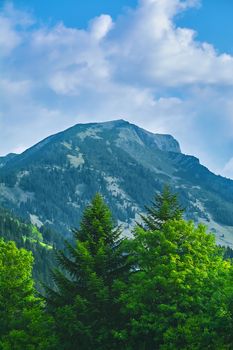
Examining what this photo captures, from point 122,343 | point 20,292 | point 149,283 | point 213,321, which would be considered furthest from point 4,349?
point 213,321

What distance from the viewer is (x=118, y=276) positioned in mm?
44125

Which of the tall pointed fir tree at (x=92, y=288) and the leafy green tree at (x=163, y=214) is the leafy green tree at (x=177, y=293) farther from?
the leafy green tree at (x=163, y=214)

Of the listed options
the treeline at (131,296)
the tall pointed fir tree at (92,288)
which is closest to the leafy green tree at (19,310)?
the treeline at (131,296)

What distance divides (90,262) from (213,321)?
38.2 feet

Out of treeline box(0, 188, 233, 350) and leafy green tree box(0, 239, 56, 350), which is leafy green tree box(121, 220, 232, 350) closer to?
treeline box(0, 188, 233, 350)

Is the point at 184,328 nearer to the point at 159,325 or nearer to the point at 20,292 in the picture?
the point at 159,325

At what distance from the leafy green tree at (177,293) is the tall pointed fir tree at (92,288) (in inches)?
64.7

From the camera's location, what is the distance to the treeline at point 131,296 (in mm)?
38469

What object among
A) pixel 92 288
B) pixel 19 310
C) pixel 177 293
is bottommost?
pixel 177 293

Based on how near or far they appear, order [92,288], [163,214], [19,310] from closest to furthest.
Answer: [92,288]
[19,310]
[163,214]

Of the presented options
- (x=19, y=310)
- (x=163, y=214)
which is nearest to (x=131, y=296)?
(x=163, y=214)

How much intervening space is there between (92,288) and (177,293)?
714 centimetres

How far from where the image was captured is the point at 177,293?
40188mm

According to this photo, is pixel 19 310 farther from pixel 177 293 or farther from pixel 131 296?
pixel 177 293
